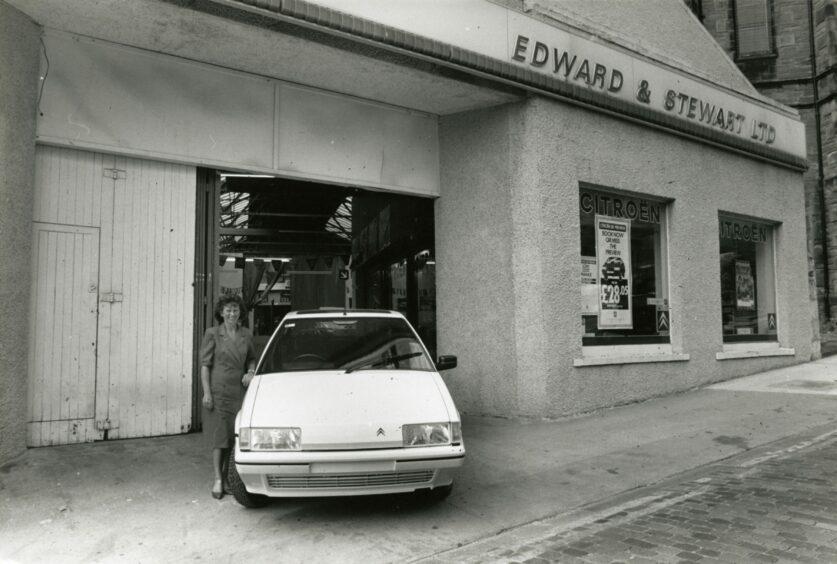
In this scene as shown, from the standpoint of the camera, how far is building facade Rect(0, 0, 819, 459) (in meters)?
6.22

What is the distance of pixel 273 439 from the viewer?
4.09 meters

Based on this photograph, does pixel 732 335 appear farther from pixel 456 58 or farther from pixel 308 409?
pixel 308 409

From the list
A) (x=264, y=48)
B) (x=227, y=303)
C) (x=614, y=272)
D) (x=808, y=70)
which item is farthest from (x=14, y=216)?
(x=808, y=70)

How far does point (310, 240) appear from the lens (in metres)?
20.1

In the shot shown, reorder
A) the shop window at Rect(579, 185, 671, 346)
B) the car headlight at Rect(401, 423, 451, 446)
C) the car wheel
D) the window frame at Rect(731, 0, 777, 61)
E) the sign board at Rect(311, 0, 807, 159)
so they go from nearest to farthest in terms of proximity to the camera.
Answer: the car headlight at Rect(401, 423, 451, 446) → the car wheel → the sign board at Rect(311, 0, 807, 159) → the shop window at Rect(579, 185, 671, 346) → the window frame at Rect(731, 0, 777, 61)

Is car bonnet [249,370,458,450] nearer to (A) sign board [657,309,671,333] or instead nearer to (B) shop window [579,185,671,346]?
(B) shop window [579,185,671,346]

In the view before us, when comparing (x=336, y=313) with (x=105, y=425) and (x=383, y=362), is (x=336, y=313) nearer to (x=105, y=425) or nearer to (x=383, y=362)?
(x=383, y=362)

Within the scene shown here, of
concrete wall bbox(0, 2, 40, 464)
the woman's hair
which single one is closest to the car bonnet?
the woman's hair

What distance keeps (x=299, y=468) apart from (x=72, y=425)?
12.1 ft

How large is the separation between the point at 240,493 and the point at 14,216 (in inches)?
137

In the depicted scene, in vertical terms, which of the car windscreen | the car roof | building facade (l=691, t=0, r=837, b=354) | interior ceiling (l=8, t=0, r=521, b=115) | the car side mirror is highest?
building facade (l=691, t=0, r=837, b=354)

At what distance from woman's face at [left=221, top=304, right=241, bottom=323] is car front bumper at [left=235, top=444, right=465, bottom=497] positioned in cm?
143

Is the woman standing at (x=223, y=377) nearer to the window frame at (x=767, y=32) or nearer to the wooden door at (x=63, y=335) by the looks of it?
the wooden door at (x=63, y=335)

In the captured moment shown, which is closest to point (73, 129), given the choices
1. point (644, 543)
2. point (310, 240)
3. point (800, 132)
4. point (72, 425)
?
point (72, 425)
